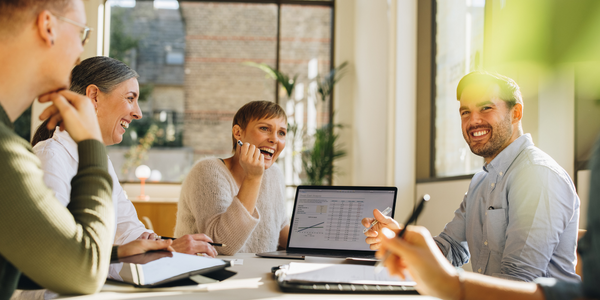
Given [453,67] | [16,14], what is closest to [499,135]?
[16,14]

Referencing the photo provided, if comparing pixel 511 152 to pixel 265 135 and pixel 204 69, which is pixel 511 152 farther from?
pixel 204 69

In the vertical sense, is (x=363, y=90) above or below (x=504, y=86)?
above

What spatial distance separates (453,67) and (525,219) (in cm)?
228

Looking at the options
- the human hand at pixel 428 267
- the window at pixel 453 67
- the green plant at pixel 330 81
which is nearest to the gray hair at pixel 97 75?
the human hand at pixel 428 267

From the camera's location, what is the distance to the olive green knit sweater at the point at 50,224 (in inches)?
29.0

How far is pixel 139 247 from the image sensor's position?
3.76ft

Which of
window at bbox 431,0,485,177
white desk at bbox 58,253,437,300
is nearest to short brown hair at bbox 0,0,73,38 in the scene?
white desk at bbox 58,253,437,300

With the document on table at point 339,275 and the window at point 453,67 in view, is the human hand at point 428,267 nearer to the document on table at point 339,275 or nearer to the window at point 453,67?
the document on table at point 339,275

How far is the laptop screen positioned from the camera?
67.3 inches

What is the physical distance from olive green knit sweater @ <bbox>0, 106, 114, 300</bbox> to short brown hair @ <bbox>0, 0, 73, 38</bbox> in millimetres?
159

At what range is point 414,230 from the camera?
2.69 feet

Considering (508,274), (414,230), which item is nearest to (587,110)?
(508,274)

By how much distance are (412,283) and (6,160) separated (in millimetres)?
872

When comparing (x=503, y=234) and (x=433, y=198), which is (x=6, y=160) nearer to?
(x=503, y=234)
